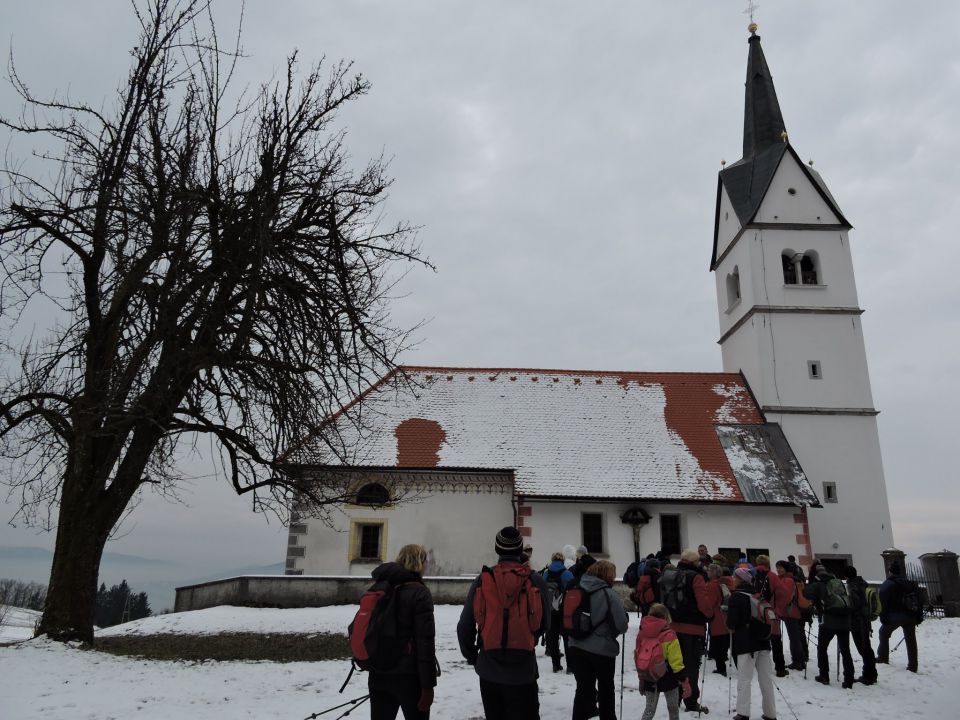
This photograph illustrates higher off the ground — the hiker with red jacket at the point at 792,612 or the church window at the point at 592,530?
the church window at the point at 592,530

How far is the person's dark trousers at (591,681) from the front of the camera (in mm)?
6457

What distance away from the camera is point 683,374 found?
2864 centimetres

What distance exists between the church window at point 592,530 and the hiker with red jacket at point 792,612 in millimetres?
11399

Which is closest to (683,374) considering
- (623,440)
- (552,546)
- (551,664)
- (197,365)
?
(623,440)

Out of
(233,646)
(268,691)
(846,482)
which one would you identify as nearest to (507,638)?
(268,691)

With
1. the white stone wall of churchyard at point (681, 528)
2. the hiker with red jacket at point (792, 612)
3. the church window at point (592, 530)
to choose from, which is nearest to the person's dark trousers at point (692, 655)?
the hiker with red jacket at point (792, 612)

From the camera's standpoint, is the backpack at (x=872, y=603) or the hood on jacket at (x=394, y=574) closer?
the hood on jacket at (x=394, y=574)

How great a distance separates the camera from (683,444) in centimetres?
2473

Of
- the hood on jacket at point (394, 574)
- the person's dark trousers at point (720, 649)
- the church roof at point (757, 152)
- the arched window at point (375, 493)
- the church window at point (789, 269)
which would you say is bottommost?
the person's dark trousers at point (720, 649)

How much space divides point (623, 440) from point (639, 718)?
56.1 ft

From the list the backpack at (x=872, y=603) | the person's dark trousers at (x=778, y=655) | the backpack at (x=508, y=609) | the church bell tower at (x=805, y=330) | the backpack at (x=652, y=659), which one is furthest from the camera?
the church bell tower at (x=805, y=330)

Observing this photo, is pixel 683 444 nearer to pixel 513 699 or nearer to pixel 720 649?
pixel 720 649

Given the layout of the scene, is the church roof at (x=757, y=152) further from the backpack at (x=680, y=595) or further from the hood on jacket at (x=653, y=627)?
the hood on jacket at (x=653, y=627)

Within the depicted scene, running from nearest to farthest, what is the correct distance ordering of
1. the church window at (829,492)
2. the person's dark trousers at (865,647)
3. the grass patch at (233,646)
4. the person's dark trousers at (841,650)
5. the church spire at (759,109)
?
1. the person's dark trousers at (841,650)
2. the person's dark trousers at (865,647)
3. the grass patch at (233,646)
4. the church window at (829,492)
5. the church spire at (759,109)
